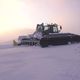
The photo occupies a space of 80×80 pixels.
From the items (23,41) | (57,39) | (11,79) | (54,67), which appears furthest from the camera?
(23,41)

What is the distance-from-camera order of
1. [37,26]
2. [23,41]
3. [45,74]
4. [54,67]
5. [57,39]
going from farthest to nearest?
[37,26] → [23,41] → [57,39] → [54,67] → [45,74]

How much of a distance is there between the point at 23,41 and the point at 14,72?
10.6 m

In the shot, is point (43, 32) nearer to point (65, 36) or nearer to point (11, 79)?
point (65, 36)

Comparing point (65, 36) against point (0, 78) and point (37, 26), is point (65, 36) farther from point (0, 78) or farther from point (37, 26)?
point (0, 78)

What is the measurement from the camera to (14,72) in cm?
698

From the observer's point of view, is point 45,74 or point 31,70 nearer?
point 45,74

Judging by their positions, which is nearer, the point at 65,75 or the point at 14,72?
the point at 65,75

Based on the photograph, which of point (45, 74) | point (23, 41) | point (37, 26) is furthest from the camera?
point (37, 26)

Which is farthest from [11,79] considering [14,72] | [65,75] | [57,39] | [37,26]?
[37,26]

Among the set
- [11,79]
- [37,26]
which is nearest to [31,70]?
[11,79]

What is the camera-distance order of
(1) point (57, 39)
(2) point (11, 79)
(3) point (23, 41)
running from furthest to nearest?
(3) point (23, 41)
(1) point (57, 39)
(2) point (11, 79)

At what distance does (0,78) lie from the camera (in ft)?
20.5

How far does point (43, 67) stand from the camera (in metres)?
7.62

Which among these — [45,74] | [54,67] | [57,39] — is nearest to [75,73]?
[45,74]
